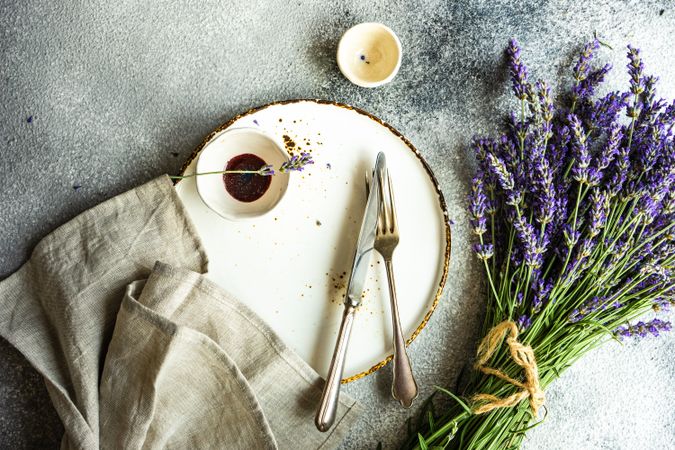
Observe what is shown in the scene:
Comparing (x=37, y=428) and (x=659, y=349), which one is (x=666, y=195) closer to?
(x=659, y=349)

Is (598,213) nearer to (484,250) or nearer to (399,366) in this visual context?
(484,250)

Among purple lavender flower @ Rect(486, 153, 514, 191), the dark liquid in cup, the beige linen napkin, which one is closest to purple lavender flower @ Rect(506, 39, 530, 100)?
purple lavender flower @ Rect(486, 153, 514, 191)

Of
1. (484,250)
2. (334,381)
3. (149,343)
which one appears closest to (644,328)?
(484,250)

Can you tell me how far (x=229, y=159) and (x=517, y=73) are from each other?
26.7 inches

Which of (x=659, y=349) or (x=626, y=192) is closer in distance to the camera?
(x=626, y=192)

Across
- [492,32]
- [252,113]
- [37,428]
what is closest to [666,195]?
[492,32]

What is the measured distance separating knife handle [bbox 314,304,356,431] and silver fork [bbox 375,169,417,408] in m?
0.11

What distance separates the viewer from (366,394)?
4.30 feet

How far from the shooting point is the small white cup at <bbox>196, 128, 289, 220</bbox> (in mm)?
1163

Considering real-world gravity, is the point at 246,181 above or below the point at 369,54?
below

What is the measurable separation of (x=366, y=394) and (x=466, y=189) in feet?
1.80

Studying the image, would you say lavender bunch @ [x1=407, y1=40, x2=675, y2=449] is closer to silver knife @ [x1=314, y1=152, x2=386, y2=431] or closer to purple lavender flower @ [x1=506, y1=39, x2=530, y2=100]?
purple lavender flower @ [x1=506, y1=39, x2=530, y2=100]

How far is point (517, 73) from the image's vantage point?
1.23 m

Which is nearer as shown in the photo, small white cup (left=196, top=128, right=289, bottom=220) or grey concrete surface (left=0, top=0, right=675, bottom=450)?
small white cup (left=196, top=128, right=289, bottom=220)
